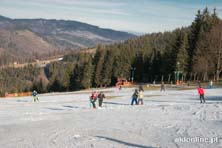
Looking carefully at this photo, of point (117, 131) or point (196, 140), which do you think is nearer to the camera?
point (196, 140)

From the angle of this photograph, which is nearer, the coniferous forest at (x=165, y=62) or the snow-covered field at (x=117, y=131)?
the snow-covered field at (x=117, y=131)

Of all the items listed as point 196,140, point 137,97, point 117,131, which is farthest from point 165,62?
point 196,140

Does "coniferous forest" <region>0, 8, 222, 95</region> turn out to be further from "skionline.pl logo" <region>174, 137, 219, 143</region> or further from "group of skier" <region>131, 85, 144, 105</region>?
"skionline.pl logo" <region>174, 137, 219, 143</region>

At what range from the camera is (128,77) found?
11888cm

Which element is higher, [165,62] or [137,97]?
[165,62]

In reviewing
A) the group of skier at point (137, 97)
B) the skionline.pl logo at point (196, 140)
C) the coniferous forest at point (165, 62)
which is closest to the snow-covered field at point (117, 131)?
the skionline.pl logo at point (196, 140)

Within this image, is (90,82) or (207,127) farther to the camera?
(90,82)

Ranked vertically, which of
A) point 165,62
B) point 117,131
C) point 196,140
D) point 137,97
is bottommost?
point 117,131

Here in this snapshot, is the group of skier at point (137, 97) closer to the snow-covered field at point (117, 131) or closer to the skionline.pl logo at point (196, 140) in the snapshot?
the snow-covered field at point (117, 131)

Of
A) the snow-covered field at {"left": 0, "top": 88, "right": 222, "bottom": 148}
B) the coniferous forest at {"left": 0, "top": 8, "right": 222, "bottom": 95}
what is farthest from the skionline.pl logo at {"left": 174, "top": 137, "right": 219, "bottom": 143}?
the coniferous forest at {"left": 0, "top": 8, "right": 222, "bottom": 95}

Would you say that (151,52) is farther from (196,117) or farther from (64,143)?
(64,143)

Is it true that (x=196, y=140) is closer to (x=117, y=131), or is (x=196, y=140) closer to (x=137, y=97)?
(x=117, y=131)

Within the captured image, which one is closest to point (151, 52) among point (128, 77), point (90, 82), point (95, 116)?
point (128, 77)

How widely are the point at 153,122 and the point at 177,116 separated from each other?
139 inches
